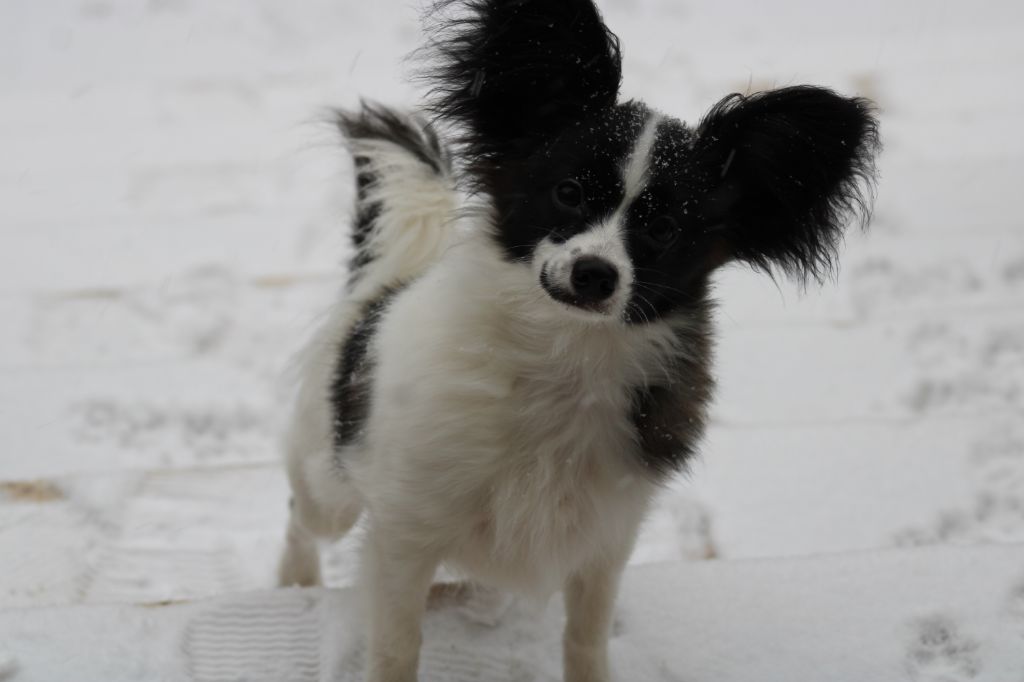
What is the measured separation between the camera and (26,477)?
3.37 meters

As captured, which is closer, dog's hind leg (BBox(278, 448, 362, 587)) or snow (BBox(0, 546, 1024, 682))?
snow (BBox(0, 546, 1024, 682))

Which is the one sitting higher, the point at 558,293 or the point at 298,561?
the point at 558,293

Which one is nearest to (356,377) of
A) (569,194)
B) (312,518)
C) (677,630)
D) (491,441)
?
(491,441)

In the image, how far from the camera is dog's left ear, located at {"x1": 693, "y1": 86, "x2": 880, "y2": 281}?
7.07 ft

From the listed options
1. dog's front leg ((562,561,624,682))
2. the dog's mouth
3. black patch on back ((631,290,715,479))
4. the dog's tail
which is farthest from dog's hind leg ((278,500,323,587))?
the dog's mouth

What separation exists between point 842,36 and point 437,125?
5505 mm

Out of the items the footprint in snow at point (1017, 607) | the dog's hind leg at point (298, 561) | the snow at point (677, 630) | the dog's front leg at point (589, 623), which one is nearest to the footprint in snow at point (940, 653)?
the snow at point (677, 630)

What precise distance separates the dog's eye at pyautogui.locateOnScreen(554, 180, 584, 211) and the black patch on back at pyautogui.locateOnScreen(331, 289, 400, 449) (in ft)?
2.03

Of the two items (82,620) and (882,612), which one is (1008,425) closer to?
(882,612)

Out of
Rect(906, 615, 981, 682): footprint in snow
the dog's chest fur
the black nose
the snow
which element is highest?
the black nose

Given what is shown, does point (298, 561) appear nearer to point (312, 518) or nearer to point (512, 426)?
point (312, 518)

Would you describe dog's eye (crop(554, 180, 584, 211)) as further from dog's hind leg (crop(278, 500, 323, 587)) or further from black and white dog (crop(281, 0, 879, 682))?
dog's hind leg (crop(278, 500, 323, 587))

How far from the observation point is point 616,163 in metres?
2.10

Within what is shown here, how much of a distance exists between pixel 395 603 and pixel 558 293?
2.58ft
